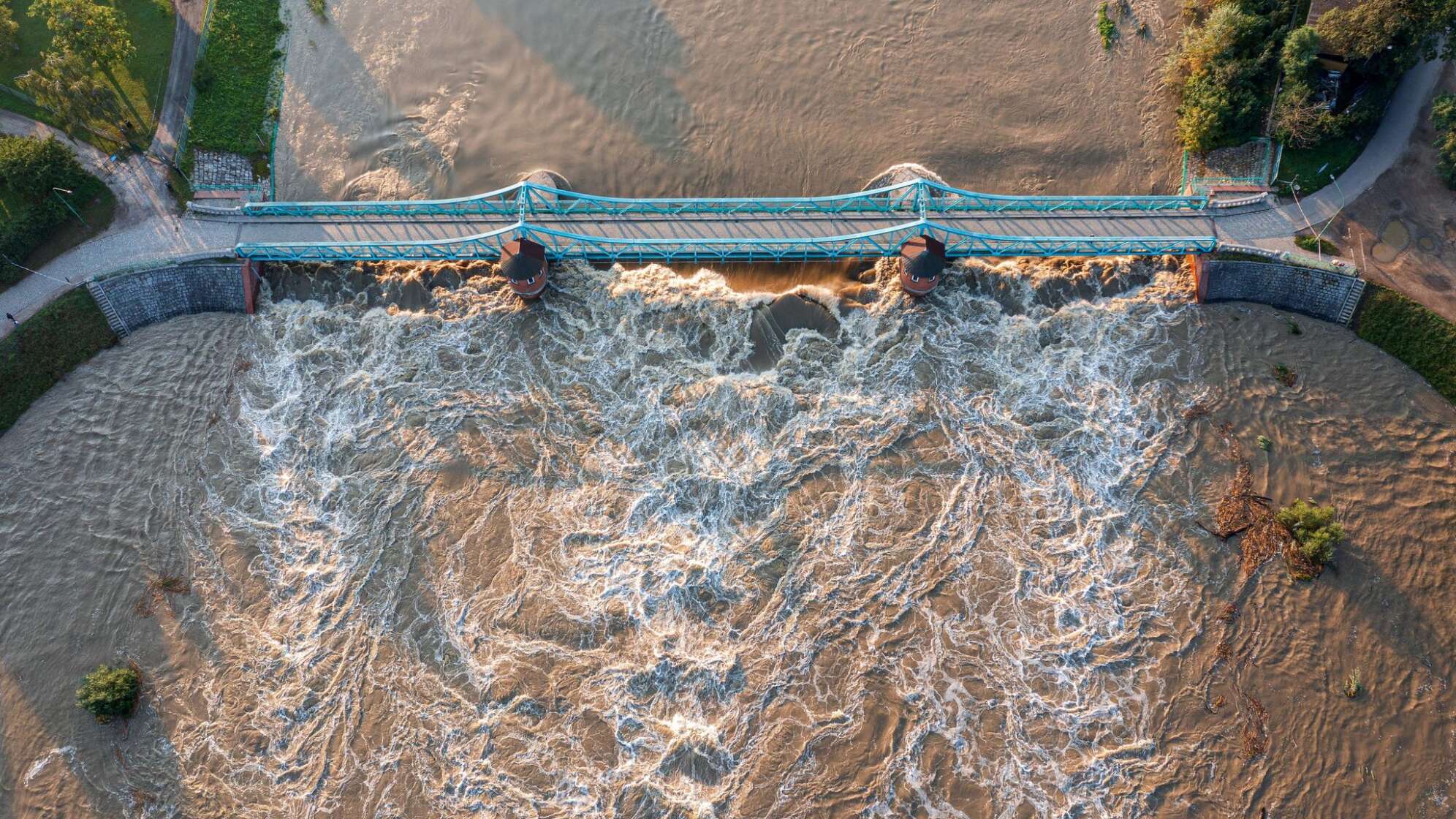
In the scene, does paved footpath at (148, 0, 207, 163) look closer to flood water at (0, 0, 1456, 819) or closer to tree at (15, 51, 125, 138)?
tree at (15, 51, 125, 138)

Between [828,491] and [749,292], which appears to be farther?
[749,292]

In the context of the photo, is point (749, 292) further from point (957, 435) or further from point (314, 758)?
point (314, 758)

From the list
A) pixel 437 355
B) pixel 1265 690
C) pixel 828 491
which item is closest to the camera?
pixel 1265 690

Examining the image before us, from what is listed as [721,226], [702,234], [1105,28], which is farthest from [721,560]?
[1105,28]

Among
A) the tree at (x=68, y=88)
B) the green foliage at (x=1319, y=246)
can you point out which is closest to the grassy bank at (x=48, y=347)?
the tree at (x=68, y=88)

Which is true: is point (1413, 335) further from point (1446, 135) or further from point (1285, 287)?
point (1446, 135)

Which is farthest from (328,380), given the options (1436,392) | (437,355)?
(1436,392)

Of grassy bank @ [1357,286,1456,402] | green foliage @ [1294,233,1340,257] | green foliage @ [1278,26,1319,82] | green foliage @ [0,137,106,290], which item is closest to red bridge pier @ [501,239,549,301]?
green foliage @ [0,137,106,290]
